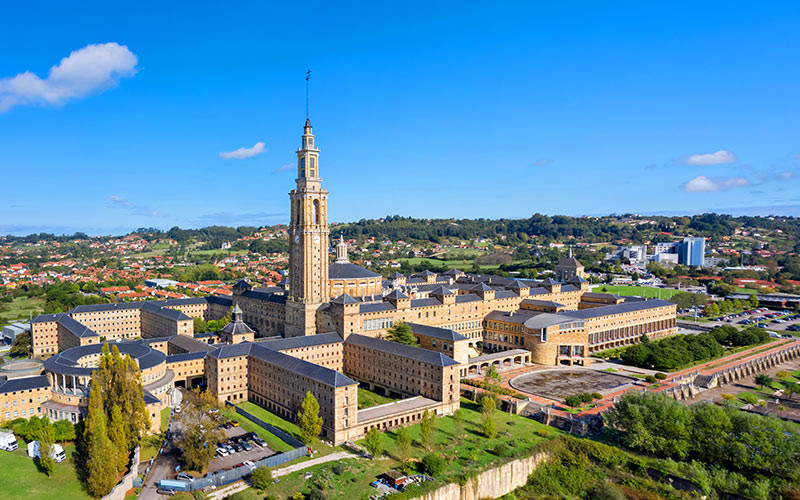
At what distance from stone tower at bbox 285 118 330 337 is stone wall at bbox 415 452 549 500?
40787mm

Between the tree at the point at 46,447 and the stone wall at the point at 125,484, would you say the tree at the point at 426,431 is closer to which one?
the stone wall at the point at 125,484

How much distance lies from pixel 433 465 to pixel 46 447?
1440 inches

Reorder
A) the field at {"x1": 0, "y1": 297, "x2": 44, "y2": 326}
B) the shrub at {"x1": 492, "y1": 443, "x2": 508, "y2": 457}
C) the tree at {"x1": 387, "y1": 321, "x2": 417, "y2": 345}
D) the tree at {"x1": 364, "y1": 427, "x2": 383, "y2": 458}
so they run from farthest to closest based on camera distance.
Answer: the field at {"x1": 0, "y1": 297, "x2": 44, "y2": 326} → the tree at {"x1": 387, "y1": 321, "x2": 417, "y2": 345} → the shrub at {"x1": 492, "y1": 443, "x2": 508, "y2": 457} → the tree at {"x1": 364, "y1": 427, "x2": 383, "y2": 458}

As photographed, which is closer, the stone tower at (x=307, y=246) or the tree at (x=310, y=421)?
the tree at (x=310, y=421)

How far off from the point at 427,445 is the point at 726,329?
7815 centimetres

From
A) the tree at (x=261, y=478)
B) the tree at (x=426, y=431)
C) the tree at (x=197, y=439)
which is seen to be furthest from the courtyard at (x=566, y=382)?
the tree at (x=197, y=439)

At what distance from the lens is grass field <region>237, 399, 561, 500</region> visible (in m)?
44.4

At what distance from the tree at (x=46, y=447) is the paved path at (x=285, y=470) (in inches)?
657

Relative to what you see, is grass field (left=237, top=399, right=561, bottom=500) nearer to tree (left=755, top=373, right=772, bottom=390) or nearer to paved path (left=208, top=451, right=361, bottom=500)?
paved path (left=208, top=451, right=361, bottom=500)

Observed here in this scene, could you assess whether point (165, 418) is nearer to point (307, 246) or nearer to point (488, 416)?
point (307, 246)

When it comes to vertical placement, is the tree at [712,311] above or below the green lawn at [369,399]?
above

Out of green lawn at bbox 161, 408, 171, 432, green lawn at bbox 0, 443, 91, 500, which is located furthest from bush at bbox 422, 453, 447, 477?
green lawn at bbox 161, 408, 171, 432

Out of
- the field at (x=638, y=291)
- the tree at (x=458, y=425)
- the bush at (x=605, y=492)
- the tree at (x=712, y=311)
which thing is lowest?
the bush at (x=605, y=492)

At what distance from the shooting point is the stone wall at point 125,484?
43.4 meters
